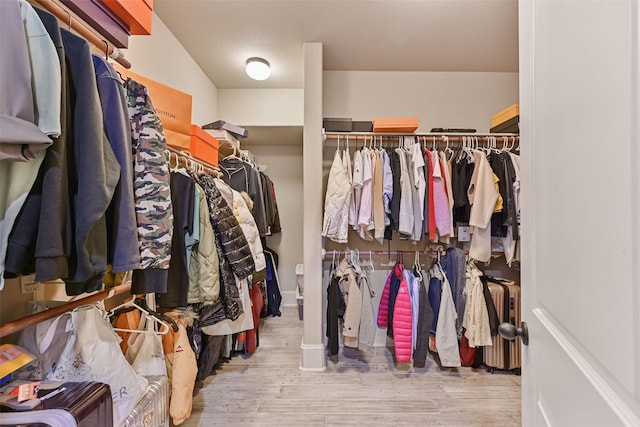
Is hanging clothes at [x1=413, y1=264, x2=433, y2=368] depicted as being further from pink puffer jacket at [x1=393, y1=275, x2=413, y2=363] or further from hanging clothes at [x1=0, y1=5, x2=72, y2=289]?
hanging clothes at [x1=0, y1=5, x2=72, y2=289]

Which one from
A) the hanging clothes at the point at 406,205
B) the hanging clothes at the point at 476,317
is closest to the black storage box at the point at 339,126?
the hanging clothes at the point at 406,205

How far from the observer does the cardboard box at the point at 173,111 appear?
1415 mm

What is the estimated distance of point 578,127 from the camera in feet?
1.63

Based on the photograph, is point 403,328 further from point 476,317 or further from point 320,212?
Result: point 320,212

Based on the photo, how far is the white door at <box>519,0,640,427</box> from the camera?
38 cm

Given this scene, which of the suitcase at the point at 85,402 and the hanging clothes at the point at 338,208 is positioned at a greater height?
the hanging clothes at the point at 338,208

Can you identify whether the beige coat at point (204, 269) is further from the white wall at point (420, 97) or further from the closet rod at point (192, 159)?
Result: the white wall at point (420, 97)

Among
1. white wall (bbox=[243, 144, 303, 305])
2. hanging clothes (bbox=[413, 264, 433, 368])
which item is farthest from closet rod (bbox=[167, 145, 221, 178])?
hanging clothes (bbox=[413, 264, 433, 368])

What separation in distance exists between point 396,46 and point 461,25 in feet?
1.51

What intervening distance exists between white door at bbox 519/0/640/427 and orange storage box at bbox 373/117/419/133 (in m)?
1.35

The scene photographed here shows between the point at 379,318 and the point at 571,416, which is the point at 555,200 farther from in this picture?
the point at 379,318

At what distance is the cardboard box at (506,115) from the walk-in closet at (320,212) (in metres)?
0.02

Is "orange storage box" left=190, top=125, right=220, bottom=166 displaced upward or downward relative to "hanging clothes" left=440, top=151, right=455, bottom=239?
upward

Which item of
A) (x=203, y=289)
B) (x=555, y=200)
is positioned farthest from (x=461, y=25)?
(x=203, y=289)
